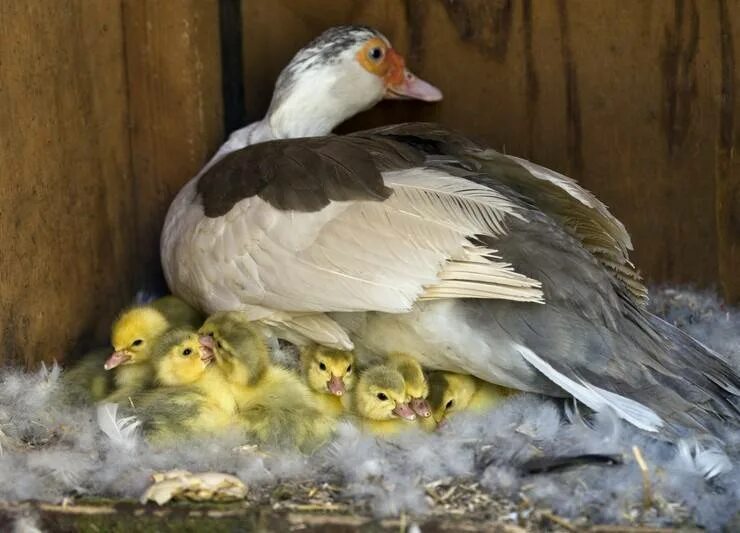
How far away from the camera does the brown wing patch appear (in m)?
2.57

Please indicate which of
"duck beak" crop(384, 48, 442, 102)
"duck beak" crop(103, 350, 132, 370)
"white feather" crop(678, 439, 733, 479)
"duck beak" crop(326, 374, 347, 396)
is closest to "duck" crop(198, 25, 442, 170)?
"duck beak" crop(384, 48, 442, 102)

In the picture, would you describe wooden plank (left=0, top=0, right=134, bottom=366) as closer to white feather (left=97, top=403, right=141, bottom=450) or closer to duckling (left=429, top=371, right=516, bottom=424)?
white feather (left=97, top=403, right=141, bottom=450)

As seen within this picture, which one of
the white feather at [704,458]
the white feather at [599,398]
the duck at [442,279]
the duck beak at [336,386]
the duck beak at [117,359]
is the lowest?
the duck beak at [336,386]

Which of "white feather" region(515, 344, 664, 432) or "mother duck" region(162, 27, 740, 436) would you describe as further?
"mother duck" region(162, 27, 740, 436)

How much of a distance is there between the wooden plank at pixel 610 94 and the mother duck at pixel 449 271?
0.40m

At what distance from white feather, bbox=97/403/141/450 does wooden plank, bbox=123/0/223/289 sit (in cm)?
76

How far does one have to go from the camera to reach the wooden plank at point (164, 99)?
10.2 ft

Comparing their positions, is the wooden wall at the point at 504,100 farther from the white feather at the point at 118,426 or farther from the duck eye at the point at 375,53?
the white feather at the point at 118,426

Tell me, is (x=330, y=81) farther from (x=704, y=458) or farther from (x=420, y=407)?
(x=704, y=458)

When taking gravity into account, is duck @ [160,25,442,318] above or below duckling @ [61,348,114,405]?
above

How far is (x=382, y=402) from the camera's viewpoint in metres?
2.45

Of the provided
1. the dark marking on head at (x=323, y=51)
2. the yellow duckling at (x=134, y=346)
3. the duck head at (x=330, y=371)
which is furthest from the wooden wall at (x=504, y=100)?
the duck head at (x=330, y=371)

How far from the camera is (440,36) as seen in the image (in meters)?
3.20

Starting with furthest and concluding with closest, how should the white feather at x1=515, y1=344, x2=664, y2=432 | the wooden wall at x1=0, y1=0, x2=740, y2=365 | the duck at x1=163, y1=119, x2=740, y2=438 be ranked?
the wooden wall at x1=0, y1=0, x2=740, y2=365 < the duck at x1=163, y1=119, x2=740, y2=438 < the white feather at x1=515, y1=344, x2=664, y2=432
